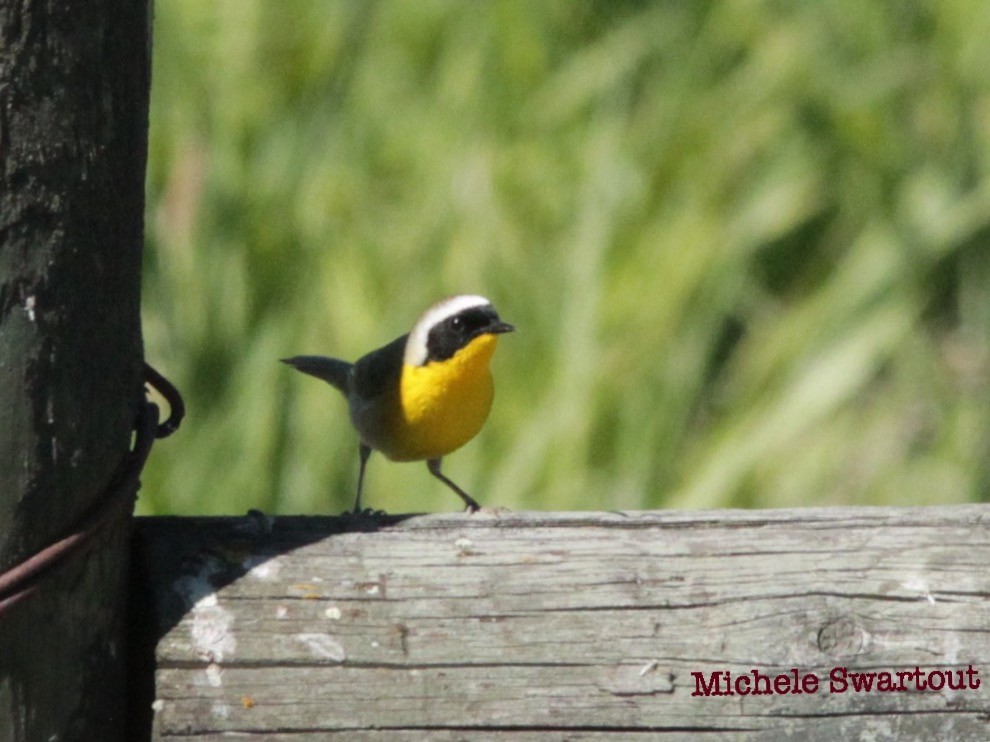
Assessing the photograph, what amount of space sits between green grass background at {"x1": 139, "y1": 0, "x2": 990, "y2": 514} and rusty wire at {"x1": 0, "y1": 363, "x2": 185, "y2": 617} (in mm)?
2668

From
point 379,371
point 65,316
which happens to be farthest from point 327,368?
point 65,316

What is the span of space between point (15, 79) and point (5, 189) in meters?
0.10

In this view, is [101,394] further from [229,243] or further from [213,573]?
[229,243]

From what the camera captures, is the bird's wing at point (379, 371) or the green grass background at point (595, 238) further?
the green grass background at point (595, 238)

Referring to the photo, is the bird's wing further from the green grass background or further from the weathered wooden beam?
the weathered wooden beam

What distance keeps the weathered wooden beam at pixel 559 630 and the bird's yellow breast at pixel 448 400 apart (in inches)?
85.0

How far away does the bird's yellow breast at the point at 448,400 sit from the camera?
13.1 ft

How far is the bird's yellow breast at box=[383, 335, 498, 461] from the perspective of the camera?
157 inches

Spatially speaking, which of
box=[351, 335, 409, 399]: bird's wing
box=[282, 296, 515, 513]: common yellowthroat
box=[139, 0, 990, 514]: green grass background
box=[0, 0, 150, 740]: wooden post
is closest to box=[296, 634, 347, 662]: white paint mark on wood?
box=[0, 0, 150, 740]: wooden post

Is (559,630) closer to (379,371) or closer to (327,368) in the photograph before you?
(379,371)

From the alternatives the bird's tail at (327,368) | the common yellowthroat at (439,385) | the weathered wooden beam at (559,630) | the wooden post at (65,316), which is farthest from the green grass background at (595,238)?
the wooden post at (65,316)

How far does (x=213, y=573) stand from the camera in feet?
5.71

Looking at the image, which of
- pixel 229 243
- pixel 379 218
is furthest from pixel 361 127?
pixel 229 243

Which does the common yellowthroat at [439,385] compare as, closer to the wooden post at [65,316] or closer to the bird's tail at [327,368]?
the bird's tail at [327,368]
